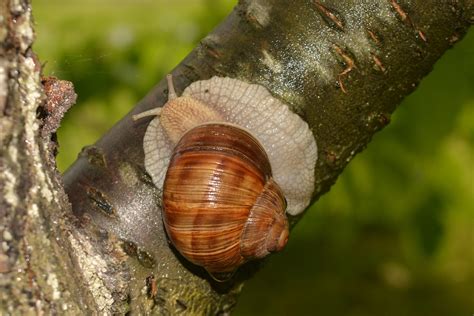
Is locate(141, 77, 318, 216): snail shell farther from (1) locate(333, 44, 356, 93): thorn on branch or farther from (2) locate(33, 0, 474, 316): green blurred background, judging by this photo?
(2) locate(33, 0, 474, 316): green blurred background

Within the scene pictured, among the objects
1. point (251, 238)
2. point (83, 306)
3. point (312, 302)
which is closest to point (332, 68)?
point (251, 238)

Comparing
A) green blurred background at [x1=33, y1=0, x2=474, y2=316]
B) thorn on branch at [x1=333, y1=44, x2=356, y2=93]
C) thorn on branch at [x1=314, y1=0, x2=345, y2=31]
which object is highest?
thorn on branch at [x1=314, y1=0, x2=345, y2=31]

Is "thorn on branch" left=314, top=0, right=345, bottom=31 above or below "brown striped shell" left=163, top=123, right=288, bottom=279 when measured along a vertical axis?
above

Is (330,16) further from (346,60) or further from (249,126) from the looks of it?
(249,126)

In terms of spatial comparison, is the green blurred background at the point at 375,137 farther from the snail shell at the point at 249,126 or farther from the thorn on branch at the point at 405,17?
the thorn on branch at the point at 405,17

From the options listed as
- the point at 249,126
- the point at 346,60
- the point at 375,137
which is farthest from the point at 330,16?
the point at 375,137

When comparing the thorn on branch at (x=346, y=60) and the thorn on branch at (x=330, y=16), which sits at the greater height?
the thorn on branch at (x=330, y=16)

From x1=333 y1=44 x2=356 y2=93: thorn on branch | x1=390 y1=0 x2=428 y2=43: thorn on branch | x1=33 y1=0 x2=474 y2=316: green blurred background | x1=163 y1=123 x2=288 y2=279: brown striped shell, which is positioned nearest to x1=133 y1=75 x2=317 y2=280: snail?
x1=163 y1=123 x2=288 y2=279: brown striped shell

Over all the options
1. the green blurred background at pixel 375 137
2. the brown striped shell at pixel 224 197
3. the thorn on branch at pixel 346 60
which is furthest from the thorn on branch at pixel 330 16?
the green blurred background at pixel 375 137
